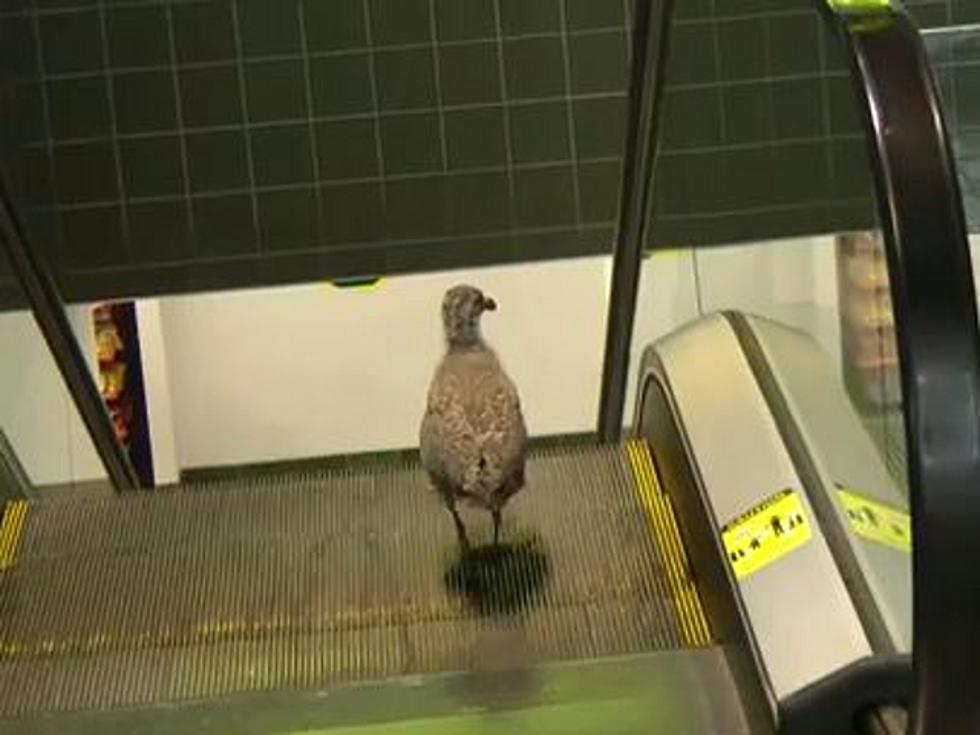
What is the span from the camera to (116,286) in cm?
583

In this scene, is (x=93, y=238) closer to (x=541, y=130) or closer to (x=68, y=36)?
(x=68, y=36)

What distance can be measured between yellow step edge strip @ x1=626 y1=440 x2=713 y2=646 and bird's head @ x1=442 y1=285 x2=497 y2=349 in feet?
1.54

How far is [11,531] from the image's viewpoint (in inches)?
137

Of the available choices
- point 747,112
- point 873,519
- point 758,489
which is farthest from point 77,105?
point 873,519

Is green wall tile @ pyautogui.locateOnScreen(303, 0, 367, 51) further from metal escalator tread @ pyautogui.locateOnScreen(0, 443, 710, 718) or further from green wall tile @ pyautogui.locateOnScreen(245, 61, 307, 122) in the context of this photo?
metal escalator tread @ pyautogui.locateOnScreen(0, 443, 710, 718)

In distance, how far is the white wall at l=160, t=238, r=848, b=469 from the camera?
20.9 ft

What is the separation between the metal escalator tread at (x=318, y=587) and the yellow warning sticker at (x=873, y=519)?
0.43 meters

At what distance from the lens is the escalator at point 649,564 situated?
138cm

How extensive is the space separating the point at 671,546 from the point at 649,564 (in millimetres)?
58

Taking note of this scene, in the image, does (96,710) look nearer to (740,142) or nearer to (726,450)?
(726,450)

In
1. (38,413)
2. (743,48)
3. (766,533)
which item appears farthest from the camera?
(38,413)

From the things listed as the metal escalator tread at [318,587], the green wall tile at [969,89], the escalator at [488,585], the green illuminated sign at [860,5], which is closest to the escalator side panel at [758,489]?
the escalator at [488,585]

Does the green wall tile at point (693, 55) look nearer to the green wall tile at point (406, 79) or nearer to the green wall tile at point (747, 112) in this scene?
the green wall tile at point (747, 112)

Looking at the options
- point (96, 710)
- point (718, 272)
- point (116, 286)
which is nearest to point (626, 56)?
point (718, 272)
